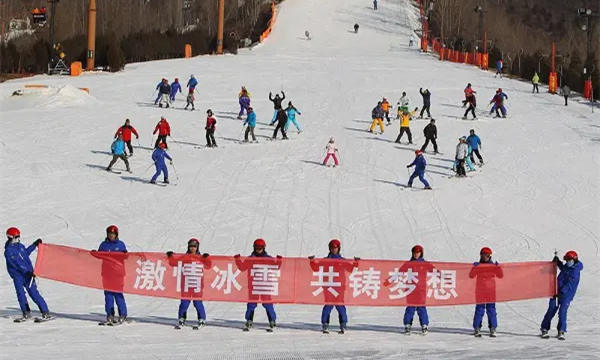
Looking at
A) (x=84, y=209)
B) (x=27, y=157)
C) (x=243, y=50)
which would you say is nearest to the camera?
(x=84, y=209)

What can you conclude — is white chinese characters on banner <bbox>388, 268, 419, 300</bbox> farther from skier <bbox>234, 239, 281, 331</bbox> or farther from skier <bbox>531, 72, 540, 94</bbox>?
skier <bbox>531, 72, 540, 94</bbox>

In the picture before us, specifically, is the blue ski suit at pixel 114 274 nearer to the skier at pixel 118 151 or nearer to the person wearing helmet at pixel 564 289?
the person wearing helmet at pixel 564 289

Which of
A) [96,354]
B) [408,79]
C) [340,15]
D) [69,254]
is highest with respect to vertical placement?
[340,15]

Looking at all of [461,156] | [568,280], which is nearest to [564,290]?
[568,280]

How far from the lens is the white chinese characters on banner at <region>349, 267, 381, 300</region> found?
13250mm

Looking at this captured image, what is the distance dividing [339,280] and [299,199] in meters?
10.8

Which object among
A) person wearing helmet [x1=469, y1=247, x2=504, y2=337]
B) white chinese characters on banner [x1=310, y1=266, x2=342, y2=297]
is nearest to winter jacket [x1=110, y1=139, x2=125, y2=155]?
white chinese characters on banner [x1=310, y1=266, x2=342, y2=297]

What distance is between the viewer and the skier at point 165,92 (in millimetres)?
35312

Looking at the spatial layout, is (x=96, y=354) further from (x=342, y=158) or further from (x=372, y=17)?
(x=372, y=17)

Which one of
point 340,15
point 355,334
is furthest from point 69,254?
point 340,15

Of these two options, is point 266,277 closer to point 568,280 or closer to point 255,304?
point 255,304

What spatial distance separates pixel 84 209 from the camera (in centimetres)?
2275

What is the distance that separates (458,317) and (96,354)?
5796mm

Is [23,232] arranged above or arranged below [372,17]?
below
